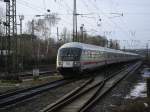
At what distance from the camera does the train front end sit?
27.9m

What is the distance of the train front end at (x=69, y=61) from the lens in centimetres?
2794

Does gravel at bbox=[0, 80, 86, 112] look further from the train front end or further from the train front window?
Answer: the train front window

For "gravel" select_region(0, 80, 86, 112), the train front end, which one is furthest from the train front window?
"gravel" select_region(0, 80, 86, 112)

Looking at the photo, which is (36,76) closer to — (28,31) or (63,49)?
(63,49)

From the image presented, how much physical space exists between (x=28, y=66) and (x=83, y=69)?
28.9 m

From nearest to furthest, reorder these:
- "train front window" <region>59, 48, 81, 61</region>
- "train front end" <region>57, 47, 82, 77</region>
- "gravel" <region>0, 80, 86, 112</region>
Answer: "gravel" <region>0, 80, 86, 112</region> → "train front end" <region>57, 47, 82, 77</region> → "train front window" <region>59, 48, 81, 61</region>

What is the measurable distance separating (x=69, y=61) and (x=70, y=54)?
2.18 ft

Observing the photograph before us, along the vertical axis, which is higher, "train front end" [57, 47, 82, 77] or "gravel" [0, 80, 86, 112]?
"train front end" [57, 47, 82, 77]

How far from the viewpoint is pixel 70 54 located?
28484mm

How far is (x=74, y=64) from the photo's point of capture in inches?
1099

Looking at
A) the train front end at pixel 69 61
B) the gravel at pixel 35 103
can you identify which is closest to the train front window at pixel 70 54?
the train front end at pixel 69 61

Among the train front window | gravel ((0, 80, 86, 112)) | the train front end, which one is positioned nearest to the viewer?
gravel ((0, 80, 86, 112))

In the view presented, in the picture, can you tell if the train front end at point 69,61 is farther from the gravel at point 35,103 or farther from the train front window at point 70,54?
the gravel at point 35,103

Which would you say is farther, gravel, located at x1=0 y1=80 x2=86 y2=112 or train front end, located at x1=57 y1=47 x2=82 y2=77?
train front end, located at x1=57 y1=47 x2=82 y2=77
